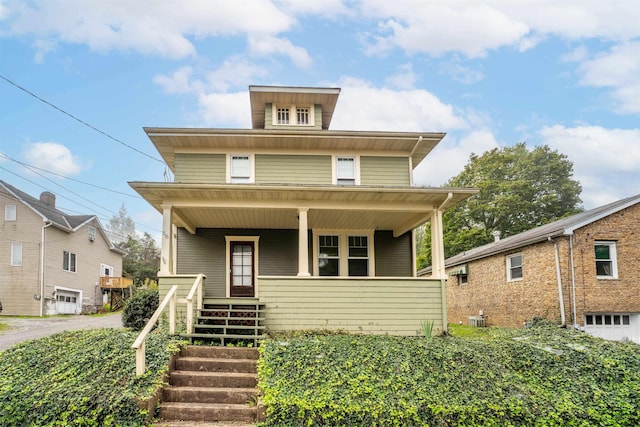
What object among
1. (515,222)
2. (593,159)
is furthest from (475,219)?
(593,159)

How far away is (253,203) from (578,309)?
1102cm

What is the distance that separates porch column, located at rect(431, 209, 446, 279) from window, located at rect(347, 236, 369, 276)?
2757 millimetres

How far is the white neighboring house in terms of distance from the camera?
2314 cm

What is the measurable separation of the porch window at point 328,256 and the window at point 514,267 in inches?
310

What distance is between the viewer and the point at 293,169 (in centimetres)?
1320

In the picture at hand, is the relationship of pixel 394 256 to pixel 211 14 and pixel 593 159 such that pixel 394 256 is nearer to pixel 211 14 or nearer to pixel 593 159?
pixel 211 14

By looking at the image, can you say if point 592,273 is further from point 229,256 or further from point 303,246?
point 229,256

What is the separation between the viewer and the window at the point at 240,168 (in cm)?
1295

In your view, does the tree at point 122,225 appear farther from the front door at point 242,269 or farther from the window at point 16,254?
the front door at point 242,269

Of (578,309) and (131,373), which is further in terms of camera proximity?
(578,309)

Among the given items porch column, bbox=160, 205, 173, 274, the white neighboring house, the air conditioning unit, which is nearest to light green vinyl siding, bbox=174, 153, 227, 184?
porch column, bbox=160, 205, 173, 274

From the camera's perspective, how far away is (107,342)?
7.90 meters

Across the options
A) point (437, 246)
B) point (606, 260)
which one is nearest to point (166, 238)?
point (437, 246)

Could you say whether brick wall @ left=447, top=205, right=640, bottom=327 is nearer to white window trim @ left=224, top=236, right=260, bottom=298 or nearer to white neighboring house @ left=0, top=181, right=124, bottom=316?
white window trim @ left=224, top=236, right=260, bottom=298
